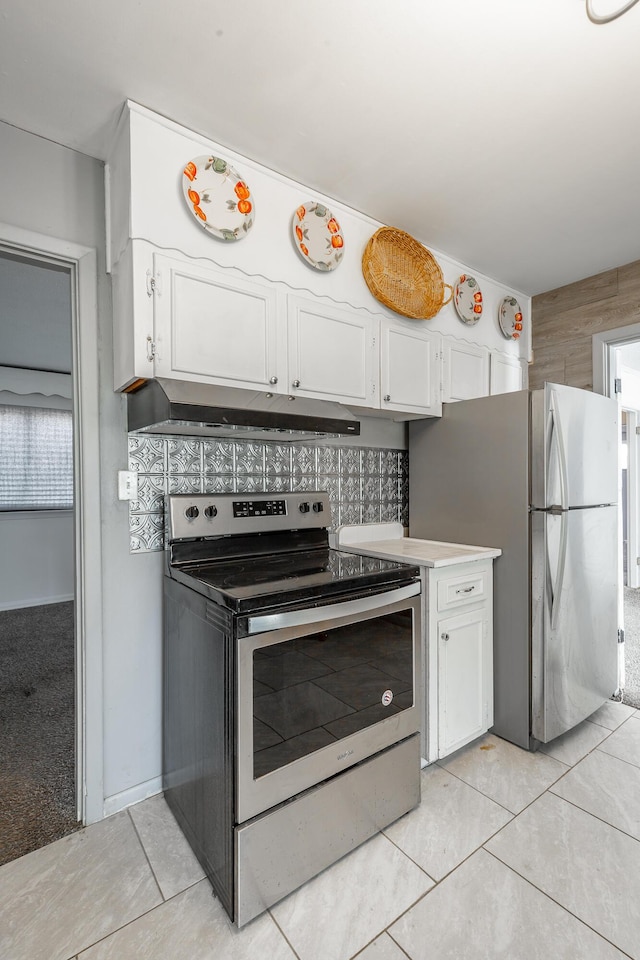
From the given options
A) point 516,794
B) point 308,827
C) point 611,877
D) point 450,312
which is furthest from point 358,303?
point 611,877

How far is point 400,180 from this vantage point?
1.99 metres

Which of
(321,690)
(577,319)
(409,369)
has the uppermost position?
(577,319)

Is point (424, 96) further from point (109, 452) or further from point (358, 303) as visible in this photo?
point (109, 452)

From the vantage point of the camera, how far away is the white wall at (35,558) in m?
4.58

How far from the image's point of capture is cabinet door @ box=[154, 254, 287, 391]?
64.1 inches

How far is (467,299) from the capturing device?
8.84 ft

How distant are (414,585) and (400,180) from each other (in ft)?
5.42

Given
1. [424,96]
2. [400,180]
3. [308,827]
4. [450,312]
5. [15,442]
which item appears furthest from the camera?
[15,442]

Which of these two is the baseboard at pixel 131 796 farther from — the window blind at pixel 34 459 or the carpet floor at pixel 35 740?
the window blind at pixel 34 459

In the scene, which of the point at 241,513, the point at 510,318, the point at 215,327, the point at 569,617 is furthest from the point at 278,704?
the point at 510,318

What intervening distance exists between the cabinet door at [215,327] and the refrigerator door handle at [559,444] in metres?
1.18

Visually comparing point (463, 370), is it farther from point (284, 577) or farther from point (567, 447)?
point (284, 577)

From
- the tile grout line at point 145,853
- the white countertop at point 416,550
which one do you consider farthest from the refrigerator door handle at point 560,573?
the tile grout line at point 145,853

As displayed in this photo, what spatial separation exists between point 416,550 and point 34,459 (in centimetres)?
419
